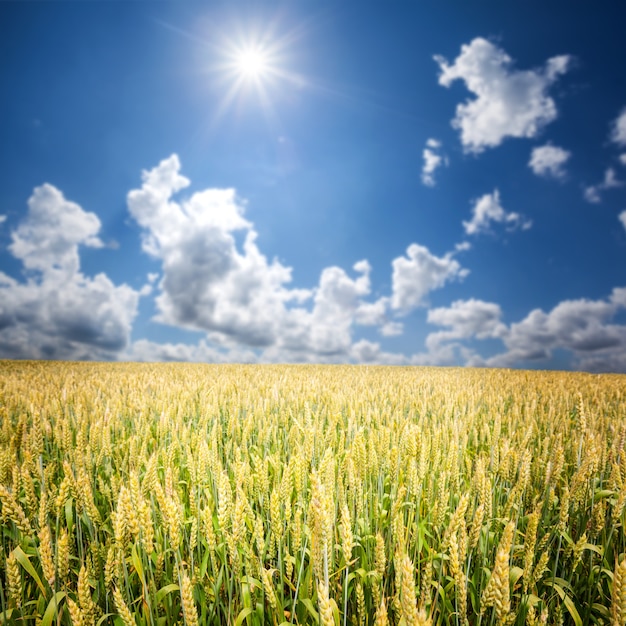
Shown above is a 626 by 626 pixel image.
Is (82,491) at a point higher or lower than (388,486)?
higher

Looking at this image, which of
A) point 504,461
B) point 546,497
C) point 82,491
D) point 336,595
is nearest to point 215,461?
point 82,491

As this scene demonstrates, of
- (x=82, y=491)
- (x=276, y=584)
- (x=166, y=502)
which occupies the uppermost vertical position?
(x=166, y=502)

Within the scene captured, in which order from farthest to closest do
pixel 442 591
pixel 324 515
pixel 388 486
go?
pixel 388 486 < pixel 442 591 < pixel 324 515

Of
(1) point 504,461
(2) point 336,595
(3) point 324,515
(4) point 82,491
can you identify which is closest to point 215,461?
(4) point 82,491

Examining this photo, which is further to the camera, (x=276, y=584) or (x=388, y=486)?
(x=388, y=486)

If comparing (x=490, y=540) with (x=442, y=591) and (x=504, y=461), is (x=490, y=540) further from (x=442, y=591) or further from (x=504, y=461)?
(x=442, y=591)

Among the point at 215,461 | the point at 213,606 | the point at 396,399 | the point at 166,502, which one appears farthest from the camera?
the point at 396,399

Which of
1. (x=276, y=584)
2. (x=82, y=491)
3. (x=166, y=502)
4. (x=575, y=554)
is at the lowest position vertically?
(x=276, y=584)

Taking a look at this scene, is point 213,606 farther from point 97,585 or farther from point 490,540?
point 490,540

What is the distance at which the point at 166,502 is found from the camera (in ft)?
4.84

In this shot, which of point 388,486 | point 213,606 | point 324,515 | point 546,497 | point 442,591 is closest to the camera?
point 324,515

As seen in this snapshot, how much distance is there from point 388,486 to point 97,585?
2.27m

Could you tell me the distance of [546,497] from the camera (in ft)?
8.75

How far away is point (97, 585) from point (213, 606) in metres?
0.69
